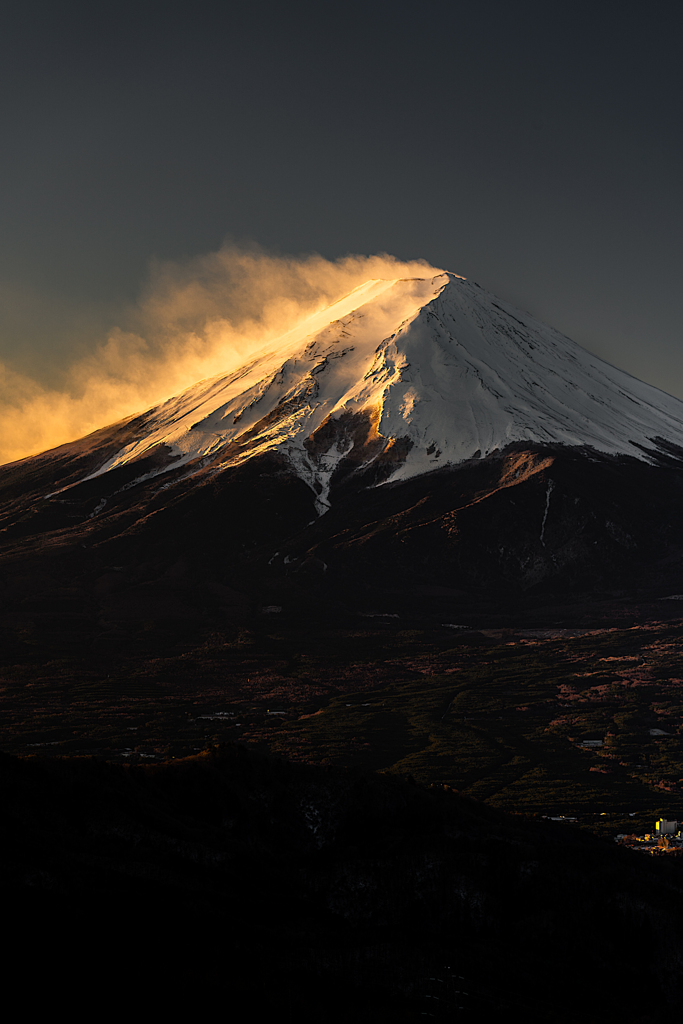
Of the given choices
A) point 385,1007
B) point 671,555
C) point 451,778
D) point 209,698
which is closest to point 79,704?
point 209,698

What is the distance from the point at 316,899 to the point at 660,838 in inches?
1680

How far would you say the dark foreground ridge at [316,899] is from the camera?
14.6 meters

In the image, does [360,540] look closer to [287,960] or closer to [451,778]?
[451,778]

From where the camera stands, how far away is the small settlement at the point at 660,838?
4991 centimetres

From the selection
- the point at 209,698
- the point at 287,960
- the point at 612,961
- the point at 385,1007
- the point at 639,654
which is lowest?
the point at 639,654

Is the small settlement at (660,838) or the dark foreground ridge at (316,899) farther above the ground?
the dark foreground ridge at (316,899)

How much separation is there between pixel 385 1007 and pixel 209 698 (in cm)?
9300

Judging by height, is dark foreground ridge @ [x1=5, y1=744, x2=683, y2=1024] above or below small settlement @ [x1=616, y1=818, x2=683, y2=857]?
above

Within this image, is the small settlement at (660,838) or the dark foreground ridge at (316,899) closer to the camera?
the dark foreground ridge at (316,899)

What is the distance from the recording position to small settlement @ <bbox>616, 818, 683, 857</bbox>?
49.9 meters

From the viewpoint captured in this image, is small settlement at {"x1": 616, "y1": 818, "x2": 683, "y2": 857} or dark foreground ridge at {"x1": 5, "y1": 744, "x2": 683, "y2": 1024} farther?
small settlement at {"x1": 616, "y1": 818, "x2": 683, "y2": 857}

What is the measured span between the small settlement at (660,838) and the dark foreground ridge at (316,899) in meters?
27.4

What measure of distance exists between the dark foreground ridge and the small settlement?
27.4 meters

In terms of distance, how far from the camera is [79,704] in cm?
9881
